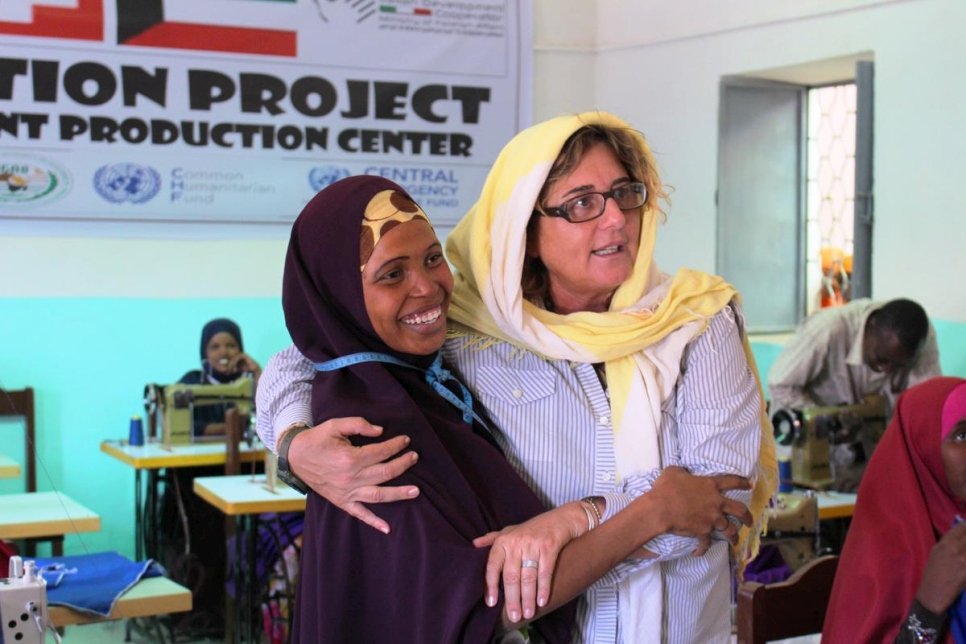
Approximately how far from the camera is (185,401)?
482 centimetres

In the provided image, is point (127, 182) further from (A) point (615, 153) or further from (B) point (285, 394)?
(A) point (615, 153)

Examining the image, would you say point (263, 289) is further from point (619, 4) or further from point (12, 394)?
point (619, 4)

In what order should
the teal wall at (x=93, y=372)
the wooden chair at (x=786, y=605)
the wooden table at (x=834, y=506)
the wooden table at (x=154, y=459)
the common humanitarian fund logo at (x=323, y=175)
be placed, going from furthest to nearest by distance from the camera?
1. the common humanitarian fund logo at (x=323, y=175)
2. the teal wall at (x=93, y=372)
3. the wooden table at (x=154, y=459)
4. the wooden table at (x=834, y=506)
5. the wooden chair at (x=786, y=605)

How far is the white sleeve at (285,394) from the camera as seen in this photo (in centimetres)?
161

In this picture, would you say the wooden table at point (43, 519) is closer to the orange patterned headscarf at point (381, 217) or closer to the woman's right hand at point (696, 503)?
the orange patterned headscarf at point (381, 217)

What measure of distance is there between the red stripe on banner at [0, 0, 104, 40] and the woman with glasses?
162 inches

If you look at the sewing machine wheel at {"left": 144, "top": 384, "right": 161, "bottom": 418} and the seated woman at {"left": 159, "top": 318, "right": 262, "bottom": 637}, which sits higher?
the sewing machine wheel at {"left": 144, "top": 384, "right": 161, "bottom": 418}

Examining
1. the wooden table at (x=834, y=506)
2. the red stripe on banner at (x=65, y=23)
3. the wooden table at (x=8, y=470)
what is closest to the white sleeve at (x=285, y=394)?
the wooden table at (x=834, y=506)

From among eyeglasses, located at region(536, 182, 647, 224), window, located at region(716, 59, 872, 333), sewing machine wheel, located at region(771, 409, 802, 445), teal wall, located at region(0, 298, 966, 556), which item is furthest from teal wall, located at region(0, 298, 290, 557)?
eyeglasses, located at region(536, 182, 647, 224)

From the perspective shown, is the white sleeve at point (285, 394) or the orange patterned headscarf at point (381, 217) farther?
the white sleeve at point (285, 394)

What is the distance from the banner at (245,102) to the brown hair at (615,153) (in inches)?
162

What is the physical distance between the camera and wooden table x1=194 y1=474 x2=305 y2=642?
388 centimetres

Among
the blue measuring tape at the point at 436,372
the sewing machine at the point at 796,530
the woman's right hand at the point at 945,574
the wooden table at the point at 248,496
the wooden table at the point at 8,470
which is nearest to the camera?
the blue measuring tape at the point at 436,372

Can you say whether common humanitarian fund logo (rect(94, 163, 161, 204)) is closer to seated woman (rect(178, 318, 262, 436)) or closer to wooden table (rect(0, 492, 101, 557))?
seated woman (rect(178, 318, 262, 436))
